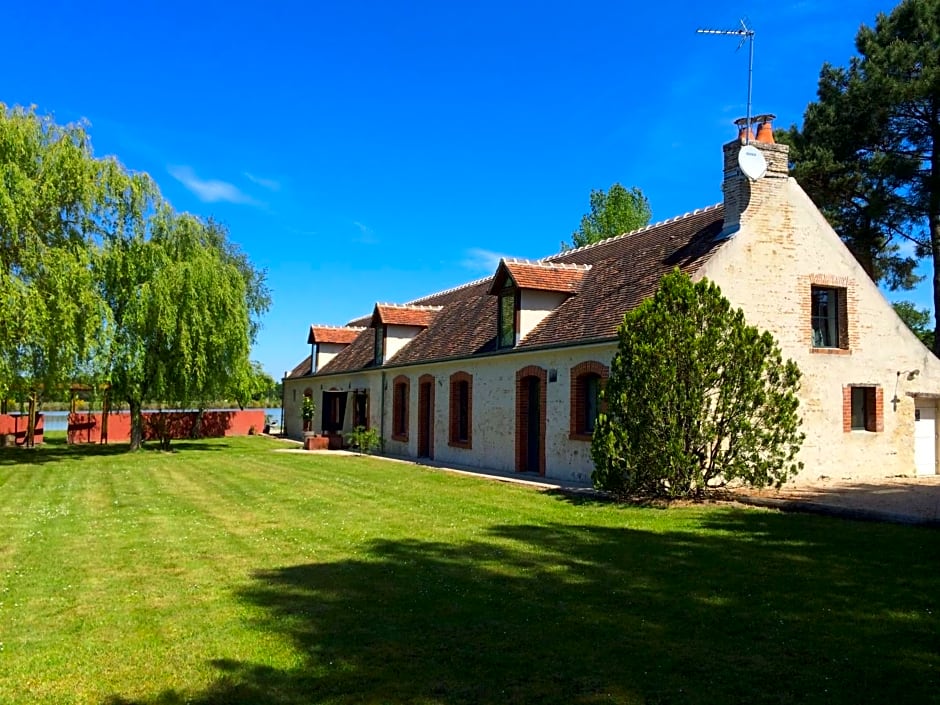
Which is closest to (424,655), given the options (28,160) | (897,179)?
(28,160)

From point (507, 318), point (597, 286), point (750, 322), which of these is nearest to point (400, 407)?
point (507, 318)

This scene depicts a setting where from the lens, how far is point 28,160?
19.9 meters

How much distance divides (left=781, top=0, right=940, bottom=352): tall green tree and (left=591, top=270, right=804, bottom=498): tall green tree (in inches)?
526

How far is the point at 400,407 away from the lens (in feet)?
82.9

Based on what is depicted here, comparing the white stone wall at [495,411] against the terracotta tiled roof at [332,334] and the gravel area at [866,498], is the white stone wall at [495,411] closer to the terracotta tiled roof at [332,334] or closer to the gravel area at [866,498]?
the gravel area at [866,498]

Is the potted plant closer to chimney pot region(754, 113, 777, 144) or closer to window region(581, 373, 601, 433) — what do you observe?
window region(581, 373, 601, 433)

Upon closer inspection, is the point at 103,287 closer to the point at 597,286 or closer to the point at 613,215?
the point at 597,286

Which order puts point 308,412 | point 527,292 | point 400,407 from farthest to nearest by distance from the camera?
point 308,412, point 400,407, point 527,292

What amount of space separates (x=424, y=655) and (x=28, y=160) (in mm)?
20088

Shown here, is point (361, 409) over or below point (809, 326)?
below

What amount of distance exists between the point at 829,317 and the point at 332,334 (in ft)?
79.0

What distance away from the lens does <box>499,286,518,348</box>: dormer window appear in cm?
1811

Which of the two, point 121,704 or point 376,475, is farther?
point 376,475

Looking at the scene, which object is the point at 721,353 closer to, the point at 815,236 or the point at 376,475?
the point at 815,236
